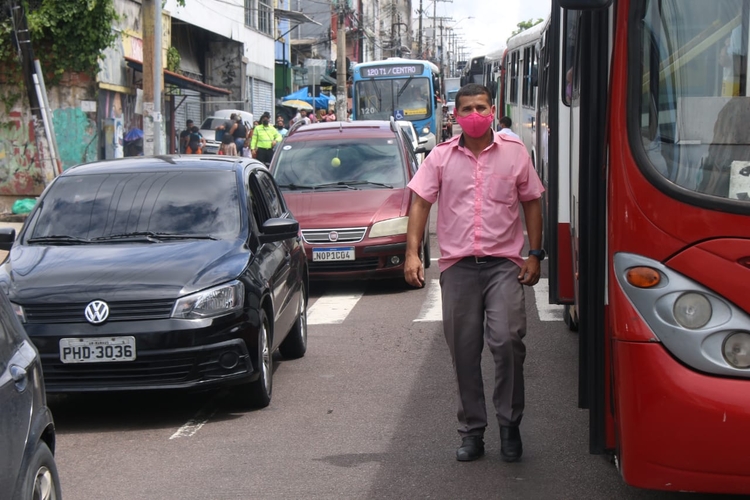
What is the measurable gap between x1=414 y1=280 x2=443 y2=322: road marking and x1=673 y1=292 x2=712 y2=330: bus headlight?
609cm

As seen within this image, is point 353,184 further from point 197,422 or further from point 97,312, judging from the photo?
point 97,312

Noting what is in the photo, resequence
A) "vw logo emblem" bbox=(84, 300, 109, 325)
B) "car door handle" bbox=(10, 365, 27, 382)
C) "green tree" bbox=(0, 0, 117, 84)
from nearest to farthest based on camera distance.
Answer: "car door handle" bbox=(10, 365, 27, 382)
"vw logo emblem" bbox=(84, 300, 109, 325)
"green tree" bbox=(0, 0, 117, 84)

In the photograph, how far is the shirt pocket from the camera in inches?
222

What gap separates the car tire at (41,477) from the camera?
12.6 ft

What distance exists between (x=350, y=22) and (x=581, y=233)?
65441 millimetres

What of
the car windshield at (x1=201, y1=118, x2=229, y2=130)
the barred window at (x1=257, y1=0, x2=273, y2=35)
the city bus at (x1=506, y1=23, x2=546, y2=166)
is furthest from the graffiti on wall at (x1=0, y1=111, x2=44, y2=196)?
the barred window at (x1=257, y1=0, x2=273, y2=35)

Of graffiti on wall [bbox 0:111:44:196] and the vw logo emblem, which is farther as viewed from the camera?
graffiti on wall [bbox 0:111:44:196]

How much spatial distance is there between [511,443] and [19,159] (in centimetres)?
1777

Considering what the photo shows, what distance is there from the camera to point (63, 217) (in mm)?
7645

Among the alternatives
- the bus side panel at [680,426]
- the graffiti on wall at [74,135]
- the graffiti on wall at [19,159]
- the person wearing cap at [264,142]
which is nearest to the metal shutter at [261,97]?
the person wearing cap at [264,142]

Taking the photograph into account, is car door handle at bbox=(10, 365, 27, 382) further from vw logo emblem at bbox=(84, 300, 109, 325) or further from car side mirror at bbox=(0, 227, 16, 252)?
car side mirror at bbox=(0, 227, 16, 252)

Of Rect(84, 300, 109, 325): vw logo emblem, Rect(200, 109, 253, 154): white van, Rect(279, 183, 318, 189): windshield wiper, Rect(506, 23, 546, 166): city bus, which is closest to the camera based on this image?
Rect(84, 300, 109, 325): vw logo emblem

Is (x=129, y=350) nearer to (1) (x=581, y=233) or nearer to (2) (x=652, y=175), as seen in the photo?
(1) (x=581, y=233)

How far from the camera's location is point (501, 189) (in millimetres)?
5641
